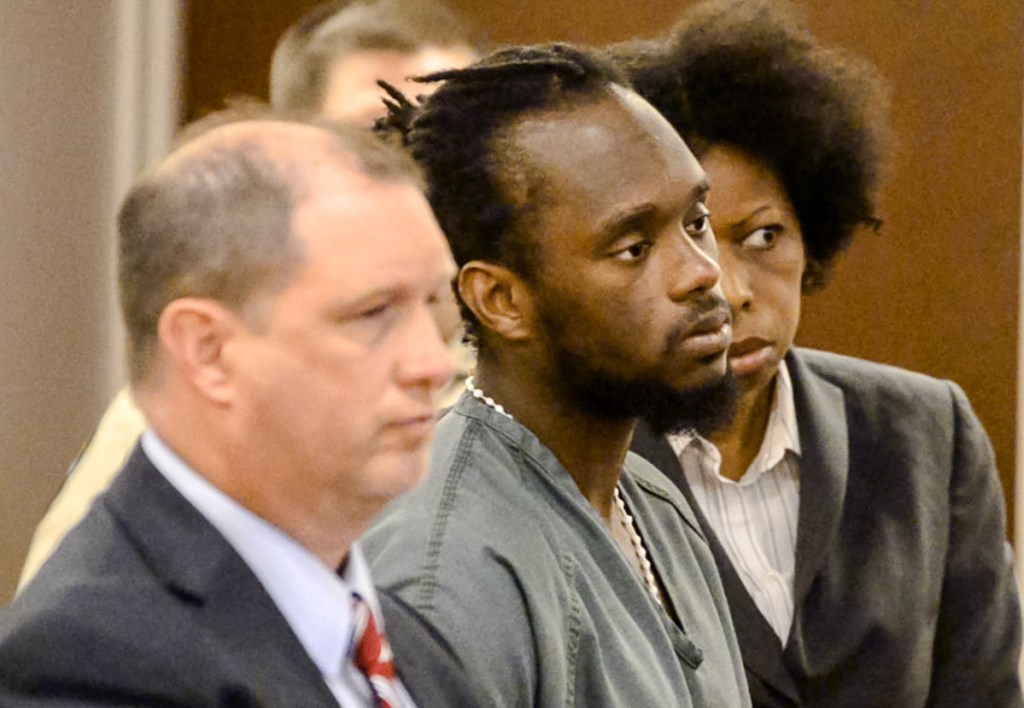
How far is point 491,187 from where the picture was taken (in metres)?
1.17

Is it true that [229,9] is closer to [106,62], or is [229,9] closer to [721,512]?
[106,62]

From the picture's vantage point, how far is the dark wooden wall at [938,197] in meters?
2.62

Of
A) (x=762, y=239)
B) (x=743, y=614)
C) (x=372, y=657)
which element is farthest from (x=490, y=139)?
(x=743, y=614)

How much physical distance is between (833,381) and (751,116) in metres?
0.34

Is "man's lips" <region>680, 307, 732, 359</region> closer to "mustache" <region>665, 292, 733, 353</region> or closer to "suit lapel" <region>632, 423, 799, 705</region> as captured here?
"mustache" <region>665, 292, 733, 353</region>

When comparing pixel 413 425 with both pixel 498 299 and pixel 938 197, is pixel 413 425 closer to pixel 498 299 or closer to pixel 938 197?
pixel 498 299

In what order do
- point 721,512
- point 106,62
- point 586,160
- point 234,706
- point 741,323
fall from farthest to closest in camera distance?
1. point 106,62
2. point 721,512
3. point 741,323
4. point 586,160
5. point 234,706

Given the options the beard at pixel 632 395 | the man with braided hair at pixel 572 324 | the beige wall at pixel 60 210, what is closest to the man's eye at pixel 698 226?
the man with braided hair at pixel 572 324

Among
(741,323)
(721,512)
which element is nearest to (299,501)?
(741,323)

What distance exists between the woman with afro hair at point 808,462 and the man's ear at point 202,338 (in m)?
0.86

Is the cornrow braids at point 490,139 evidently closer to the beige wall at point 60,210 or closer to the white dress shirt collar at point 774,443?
the white dress shirt collar at point 774,443

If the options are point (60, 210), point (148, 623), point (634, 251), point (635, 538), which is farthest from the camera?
point (60, 210)

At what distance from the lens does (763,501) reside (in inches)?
68.6

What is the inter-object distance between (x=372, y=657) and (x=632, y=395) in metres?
0.37
